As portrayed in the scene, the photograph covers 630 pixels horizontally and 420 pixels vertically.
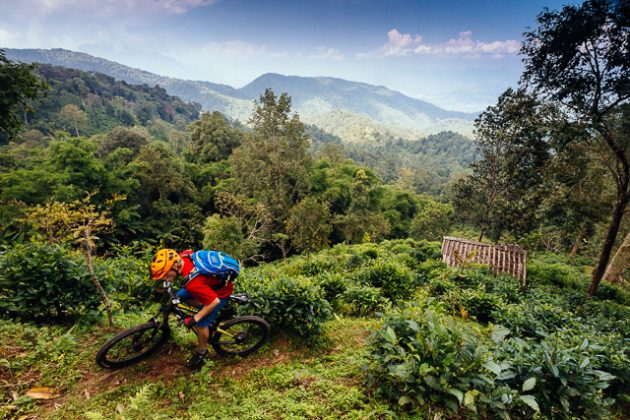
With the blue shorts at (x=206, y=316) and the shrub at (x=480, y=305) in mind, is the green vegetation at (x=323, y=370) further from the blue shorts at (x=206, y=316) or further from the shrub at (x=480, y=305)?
the shrub at (x=480, y=305)

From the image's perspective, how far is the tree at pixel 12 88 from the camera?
8039 millimetres

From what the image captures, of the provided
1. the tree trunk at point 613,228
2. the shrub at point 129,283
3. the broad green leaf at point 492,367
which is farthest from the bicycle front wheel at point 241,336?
the tree trunk at point 613,228

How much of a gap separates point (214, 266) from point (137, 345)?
1789mm

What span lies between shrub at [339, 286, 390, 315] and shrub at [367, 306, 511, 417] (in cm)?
318

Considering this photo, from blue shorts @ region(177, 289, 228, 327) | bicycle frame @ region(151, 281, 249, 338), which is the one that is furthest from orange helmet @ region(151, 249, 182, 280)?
blue shorts @ region(177, 289, 228, 327)

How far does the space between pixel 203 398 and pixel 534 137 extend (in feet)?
54.5

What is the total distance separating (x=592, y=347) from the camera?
12.7 ft

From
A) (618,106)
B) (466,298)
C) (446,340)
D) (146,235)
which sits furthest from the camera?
(146,235)

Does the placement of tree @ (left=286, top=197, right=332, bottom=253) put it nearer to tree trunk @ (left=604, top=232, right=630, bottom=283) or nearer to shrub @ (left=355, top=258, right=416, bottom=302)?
shrub @ (left=355, top=258, right=416, bottom=302)

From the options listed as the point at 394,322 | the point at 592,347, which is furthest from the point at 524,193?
the point at 394,322

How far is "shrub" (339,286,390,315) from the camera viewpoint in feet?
23.0

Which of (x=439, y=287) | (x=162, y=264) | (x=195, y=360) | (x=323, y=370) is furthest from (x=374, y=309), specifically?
(x=162, y=264)

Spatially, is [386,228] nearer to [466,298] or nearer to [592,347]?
[466,298]

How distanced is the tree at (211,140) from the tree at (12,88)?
35.4 metres
